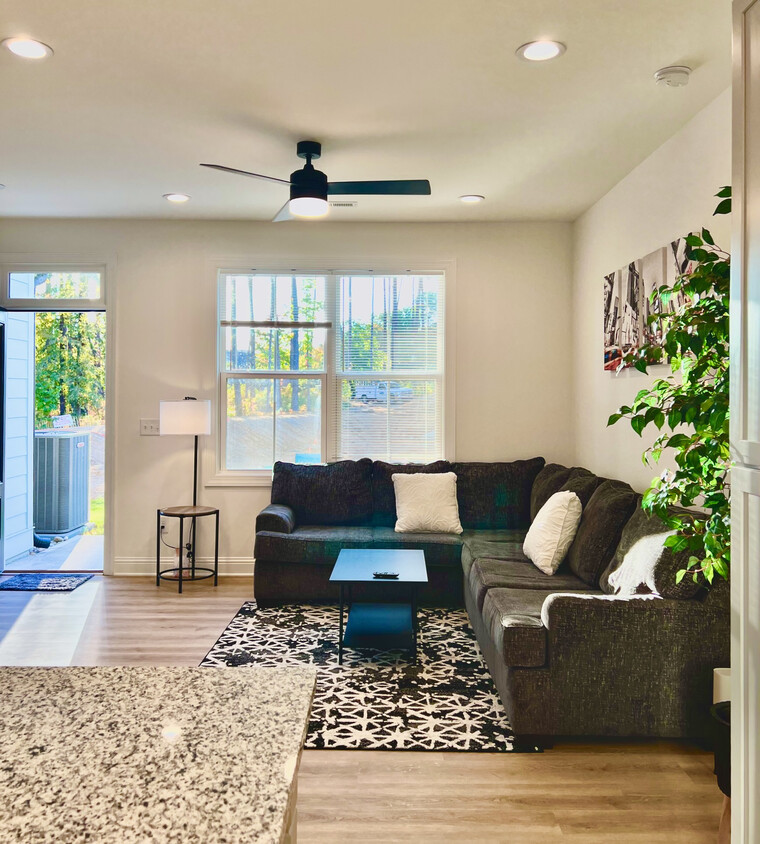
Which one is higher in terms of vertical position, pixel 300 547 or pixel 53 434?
pixel 53 434

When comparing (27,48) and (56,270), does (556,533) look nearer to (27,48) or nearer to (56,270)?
(27,48)

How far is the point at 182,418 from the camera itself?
5.27 m

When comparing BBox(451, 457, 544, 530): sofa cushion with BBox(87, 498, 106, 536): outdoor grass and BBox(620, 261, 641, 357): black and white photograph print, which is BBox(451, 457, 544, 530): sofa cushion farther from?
BBox(87, 498, 106, 536): outdoor grass

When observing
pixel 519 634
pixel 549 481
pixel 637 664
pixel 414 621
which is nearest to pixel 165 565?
pixel 414 621

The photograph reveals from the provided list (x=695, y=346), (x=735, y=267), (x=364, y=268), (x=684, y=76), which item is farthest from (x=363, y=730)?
(x=364, y=268)

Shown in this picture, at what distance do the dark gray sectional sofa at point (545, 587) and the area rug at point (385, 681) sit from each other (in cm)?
16

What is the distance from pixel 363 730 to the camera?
2.97 meters

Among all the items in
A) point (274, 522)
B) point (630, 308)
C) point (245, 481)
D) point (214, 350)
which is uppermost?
point (630, 308)

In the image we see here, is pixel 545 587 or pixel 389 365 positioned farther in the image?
pixel 389 365

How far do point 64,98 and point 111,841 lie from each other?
135 inches

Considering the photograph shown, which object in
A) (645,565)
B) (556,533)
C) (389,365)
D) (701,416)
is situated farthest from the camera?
(389,365)

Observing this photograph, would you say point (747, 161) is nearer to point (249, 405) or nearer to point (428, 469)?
point (428, 469)

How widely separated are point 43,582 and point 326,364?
265 cm

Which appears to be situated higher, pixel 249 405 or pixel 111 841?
pixel 249 405
